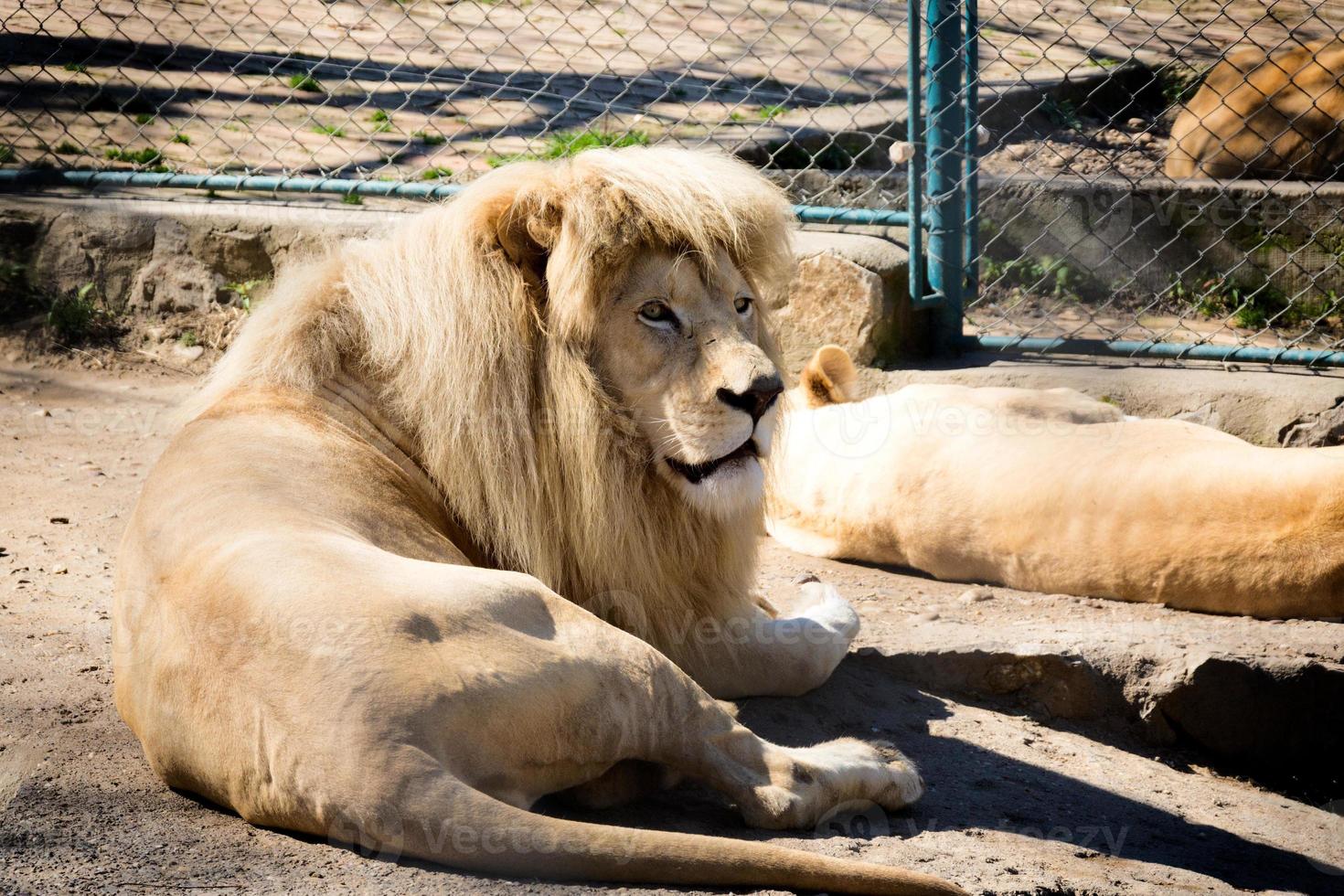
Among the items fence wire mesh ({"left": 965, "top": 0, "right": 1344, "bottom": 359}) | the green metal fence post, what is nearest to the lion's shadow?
the green metal fence post

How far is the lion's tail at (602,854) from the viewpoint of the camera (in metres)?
1.96

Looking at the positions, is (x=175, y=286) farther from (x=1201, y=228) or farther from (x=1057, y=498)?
(x=1201, y=228)

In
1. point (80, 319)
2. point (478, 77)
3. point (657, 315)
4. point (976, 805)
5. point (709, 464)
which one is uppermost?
point (478, 77)

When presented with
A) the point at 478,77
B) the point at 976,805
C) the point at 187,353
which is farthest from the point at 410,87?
the point at 976,805

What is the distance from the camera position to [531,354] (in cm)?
294

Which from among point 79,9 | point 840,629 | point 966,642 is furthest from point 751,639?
point 79,9

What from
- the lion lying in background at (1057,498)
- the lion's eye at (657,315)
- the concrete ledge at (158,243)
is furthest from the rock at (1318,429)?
the concrete ledge at (158,243)

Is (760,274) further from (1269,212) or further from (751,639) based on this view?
(1269,212)

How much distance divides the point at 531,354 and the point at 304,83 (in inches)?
200

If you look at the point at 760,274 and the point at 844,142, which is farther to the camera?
the point at 844,142

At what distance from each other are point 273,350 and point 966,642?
1.95 m

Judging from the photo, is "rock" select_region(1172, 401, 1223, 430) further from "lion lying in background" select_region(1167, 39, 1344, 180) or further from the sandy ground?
"lion lying in background" select_region(1167, 39, 1344, 180)

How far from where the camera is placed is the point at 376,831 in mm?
1988

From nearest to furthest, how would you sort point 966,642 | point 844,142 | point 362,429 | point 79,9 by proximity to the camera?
point 362,429
point 966,642
point 844,142
point 79,9
